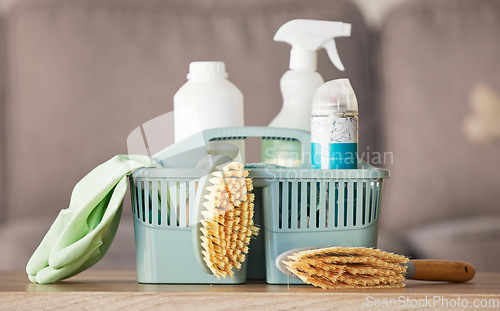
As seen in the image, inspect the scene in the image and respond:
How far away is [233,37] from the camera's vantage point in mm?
1411

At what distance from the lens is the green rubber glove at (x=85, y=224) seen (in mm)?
620

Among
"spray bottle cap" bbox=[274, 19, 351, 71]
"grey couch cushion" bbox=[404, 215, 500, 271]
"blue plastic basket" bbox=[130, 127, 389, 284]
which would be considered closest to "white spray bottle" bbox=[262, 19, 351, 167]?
"spray bottle cap" bbox=[274, 19, 351, 71]

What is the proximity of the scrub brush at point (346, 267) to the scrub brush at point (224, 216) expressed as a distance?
55 mm

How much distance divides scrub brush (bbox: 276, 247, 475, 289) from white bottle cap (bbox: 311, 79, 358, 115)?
0.14 m

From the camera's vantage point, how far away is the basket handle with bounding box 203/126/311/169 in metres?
0.65

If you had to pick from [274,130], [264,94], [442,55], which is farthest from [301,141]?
[442,55]

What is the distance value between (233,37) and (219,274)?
0.92 m

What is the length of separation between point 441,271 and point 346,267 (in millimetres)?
151

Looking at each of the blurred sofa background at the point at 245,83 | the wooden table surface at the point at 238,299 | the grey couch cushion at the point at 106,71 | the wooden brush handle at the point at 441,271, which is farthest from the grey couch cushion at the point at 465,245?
the wooden table surface at the point at 238,299

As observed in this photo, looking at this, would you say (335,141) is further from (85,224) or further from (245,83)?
(245,83)

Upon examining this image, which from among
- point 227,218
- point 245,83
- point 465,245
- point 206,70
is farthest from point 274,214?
point 245,83

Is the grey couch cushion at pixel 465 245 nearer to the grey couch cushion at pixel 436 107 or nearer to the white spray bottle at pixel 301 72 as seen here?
the grey couch cushion at pixel 436 107

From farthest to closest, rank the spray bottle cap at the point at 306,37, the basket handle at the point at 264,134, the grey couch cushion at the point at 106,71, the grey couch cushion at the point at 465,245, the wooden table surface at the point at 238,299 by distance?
1. the grey couch cushion at the point at 106,71
2. the grey couch cushion at the point at 465,245
3. the spray bottle cap at the point at 306,37
4. the basket handle at the point at 264,134
5. the wooden table surface at the point at 238,299

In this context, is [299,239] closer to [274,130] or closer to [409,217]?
[274,130]
